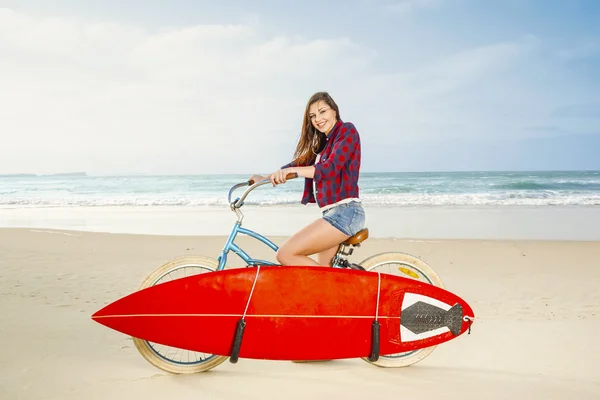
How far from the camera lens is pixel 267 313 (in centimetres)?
288

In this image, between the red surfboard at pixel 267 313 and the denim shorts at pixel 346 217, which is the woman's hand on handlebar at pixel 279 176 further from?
the red surfboard at pixel 267 313

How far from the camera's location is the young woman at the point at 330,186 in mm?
2834

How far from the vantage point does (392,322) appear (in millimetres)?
3002

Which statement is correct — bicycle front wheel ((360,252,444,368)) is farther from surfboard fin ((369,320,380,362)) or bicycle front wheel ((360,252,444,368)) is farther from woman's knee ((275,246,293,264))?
woman's knee ((275,246,293,264))

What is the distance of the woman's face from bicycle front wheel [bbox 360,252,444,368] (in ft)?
2.74

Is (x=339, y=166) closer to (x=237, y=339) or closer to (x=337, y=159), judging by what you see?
(x=337, y=159)

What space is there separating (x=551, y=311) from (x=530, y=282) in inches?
49.3

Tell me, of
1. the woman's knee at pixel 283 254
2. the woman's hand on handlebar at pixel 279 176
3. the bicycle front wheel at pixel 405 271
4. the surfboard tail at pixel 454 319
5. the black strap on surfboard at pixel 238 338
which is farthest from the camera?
the bicycle front wheel at pixel 405 271

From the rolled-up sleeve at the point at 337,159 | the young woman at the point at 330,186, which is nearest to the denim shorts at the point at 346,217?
the young woman at the point at 330,186

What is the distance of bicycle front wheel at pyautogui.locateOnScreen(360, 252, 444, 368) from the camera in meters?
3.18

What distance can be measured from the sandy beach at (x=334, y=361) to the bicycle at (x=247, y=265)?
7cm

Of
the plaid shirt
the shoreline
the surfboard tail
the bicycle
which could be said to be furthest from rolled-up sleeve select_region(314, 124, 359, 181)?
the shoreline

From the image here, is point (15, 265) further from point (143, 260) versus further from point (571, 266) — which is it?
point (571, 266)

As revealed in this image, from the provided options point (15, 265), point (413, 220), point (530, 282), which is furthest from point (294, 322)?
point (413, 220)
